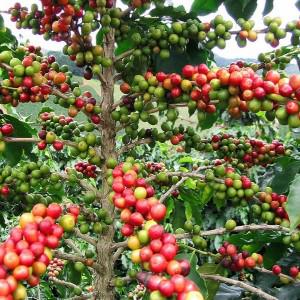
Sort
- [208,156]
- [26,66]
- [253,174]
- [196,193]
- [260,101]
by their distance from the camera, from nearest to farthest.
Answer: [260,101] < [26,66] < [196,193] < [253,174] < [208,156]

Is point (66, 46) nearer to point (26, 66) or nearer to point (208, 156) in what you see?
point (26, 66)

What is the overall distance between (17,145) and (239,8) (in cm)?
144

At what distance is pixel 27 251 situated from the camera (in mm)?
1417

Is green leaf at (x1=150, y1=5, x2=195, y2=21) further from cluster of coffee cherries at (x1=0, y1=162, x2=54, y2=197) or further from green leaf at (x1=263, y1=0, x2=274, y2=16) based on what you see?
cluster of coffee cherries at (x1=0, y1=162, x2=54, y2=197)

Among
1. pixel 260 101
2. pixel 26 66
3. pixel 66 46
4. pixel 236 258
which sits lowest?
pixel 236 258

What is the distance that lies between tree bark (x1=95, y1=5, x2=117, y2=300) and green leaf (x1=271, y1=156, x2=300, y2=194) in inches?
36.7

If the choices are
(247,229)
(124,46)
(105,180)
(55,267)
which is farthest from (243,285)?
(55,267)

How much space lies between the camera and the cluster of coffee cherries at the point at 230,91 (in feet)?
5.42

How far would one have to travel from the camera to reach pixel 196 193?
122 inches

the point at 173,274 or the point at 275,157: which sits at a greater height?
the point at 275,157

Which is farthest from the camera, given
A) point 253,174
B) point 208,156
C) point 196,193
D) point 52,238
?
point 208,156

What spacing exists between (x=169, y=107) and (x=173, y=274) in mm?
1036

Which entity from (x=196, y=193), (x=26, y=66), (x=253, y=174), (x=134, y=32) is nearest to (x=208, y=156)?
(x=253, y=174)

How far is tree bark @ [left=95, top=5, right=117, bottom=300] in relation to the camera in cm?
242
